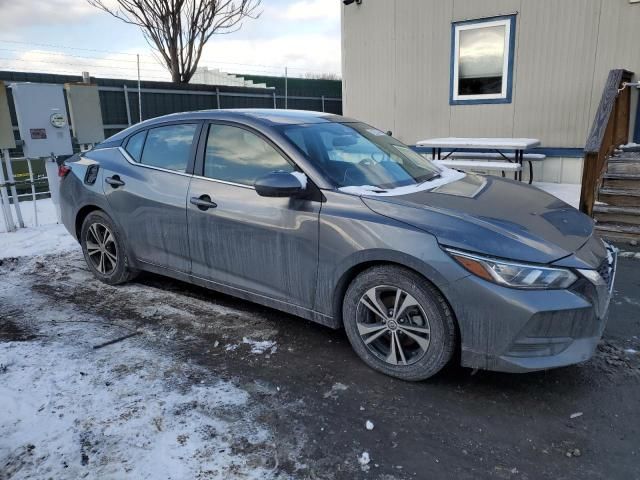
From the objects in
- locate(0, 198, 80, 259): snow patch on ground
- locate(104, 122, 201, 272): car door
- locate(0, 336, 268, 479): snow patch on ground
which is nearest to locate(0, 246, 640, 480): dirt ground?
locate(0, 336, 268, 479): snow patch on ground

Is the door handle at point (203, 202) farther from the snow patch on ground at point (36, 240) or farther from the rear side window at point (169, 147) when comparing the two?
the snow patch on ground at point (36, 240)

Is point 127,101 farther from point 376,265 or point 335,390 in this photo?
point 335,390

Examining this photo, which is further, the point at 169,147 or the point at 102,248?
the point at 102,248

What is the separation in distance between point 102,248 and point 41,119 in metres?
3.33

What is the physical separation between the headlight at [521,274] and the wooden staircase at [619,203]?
3926 millimetres

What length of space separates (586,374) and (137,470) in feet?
8.38

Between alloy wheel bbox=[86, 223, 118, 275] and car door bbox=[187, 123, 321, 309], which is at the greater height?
car door bbox=[187, 123, 321, 309]

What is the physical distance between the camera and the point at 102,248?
15.3 ft

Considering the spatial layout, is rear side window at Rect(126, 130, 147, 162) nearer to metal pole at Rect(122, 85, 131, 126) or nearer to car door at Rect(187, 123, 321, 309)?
car door at Rect(187, 123, 321, 309)

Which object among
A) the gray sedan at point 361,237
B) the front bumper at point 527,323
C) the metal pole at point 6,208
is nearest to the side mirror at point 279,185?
the gray sedan at point 361,237

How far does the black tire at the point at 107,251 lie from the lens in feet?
14.8

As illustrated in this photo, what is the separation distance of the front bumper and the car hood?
197 millimetres

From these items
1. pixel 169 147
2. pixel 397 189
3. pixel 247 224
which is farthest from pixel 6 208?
pixel 397 189

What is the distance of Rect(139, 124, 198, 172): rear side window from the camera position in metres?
3.96
